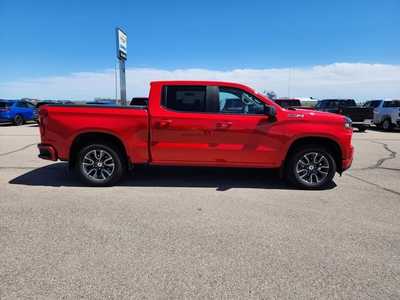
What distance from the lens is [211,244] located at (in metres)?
3.33

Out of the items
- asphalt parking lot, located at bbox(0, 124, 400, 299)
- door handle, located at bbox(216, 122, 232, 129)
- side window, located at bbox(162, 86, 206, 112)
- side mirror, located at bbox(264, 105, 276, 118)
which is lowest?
asphalt parking lot, located at bbox(0, 124, 400, 299)

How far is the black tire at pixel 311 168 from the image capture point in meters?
5.44

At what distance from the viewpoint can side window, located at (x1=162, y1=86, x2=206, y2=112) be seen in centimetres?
538

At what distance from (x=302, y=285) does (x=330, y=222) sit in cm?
165

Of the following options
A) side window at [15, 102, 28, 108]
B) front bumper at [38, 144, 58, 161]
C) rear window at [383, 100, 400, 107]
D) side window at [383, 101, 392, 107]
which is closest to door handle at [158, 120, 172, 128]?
front bumper at [38, 144, 58, 161]

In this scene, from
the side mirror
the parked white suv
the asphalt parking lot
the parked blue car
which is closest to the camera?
the asphalt parking lot

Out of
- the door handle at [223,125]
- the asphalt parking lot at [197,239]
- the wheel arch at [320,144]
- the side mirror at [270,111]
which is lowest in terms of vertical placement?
the asphalt parking lot at [197,239]

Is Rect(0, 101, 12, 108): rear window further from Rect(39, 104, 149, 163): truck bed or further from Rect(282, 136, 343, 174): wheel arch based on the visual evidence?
Rect(282, 136, 343, 174): wheel arch

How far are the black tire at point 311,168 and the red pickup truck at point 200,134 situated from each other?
17 mm

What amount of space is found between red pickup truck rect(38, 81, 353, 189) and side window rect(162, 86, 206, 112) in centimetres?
2

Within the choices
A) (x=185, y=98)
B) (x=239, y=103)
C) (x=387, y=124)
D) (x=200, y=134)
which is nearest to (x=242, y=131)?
(x=239, y=103)

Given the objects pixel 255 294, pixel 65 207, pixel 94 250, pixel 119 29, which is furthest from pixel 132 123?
pixel 119 29

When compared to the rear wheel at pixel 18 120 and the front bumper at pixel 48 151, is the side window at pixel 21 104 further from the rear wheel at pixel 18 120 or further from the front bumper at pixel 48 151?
the front bumper at pixel 48 151

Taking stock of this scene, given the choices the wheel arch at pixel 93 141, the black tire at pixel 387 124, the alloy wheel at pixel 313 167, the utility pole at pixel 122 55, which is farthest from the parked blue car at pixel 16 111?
the black tire at pixel 387 124
